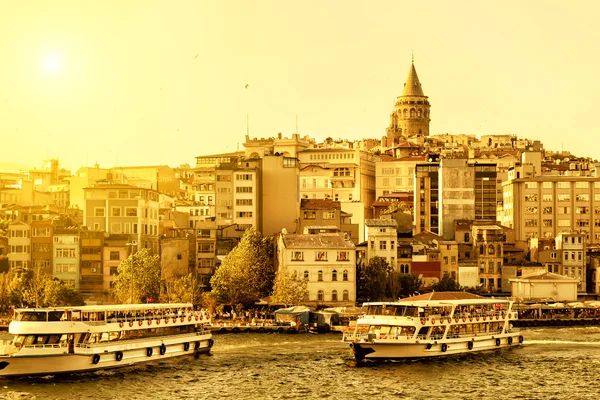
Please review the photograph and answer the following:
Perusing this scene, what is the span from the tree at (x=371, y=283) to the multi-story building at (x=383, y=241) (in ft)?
22.9

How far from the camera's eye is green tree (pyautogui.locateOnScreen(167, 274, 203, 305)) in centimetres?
9088

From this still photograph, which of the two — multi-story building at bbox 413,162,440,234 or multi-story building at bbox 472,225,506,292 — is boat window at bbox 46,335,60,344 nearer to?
multi-story building at bbox 472,225,506,292

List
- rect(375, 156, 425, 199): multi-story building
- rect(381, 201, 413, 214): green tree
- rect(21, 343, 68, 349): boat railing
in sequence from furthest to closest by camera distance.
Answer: rect(375, 156, 425, 199): multi-story building
rect(381, 201, 413, 214): green tree
rect(21, 343, 68, 349): boat railing

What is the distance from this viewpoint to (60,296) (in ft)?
297

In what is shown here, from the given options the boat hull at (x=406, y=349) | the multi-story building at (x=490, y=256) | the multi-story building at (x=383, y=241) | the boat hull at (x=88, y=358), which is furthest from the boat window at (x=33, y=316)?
A: the multi-story building at (x=490, y=256)

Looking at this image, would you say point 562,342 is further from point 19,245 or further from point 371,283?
point 19,245

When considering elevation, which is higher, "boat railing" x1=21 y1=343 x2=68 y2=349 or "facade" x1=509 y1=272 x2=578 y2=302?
"facade" x1=509 y1=272 x2=578 y2=302

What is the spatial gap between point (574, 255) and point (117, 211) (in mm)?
47269

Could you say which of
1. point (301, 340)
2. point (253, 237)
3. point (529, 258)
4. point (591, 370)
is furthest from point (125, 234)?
point (591, 370)

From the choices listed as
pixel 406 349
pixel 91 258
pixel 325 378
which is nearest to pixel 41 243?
pixel 91 258

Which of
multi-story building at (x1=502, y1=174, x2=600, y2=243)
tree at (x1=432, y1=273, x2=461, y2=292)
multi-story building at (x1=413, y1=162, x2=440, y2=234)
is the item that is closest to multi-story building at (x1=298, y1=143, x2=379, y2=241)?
multi-story building at (x1=413, y1=162, x2=440, y2=234)

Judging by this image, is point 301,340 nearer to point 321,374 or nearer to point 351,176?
point 321,374

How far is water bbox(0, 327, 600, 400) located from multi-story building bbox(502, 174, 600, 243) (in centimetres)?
5815

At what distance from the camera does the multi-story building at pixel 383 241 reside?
10838 centimetres
